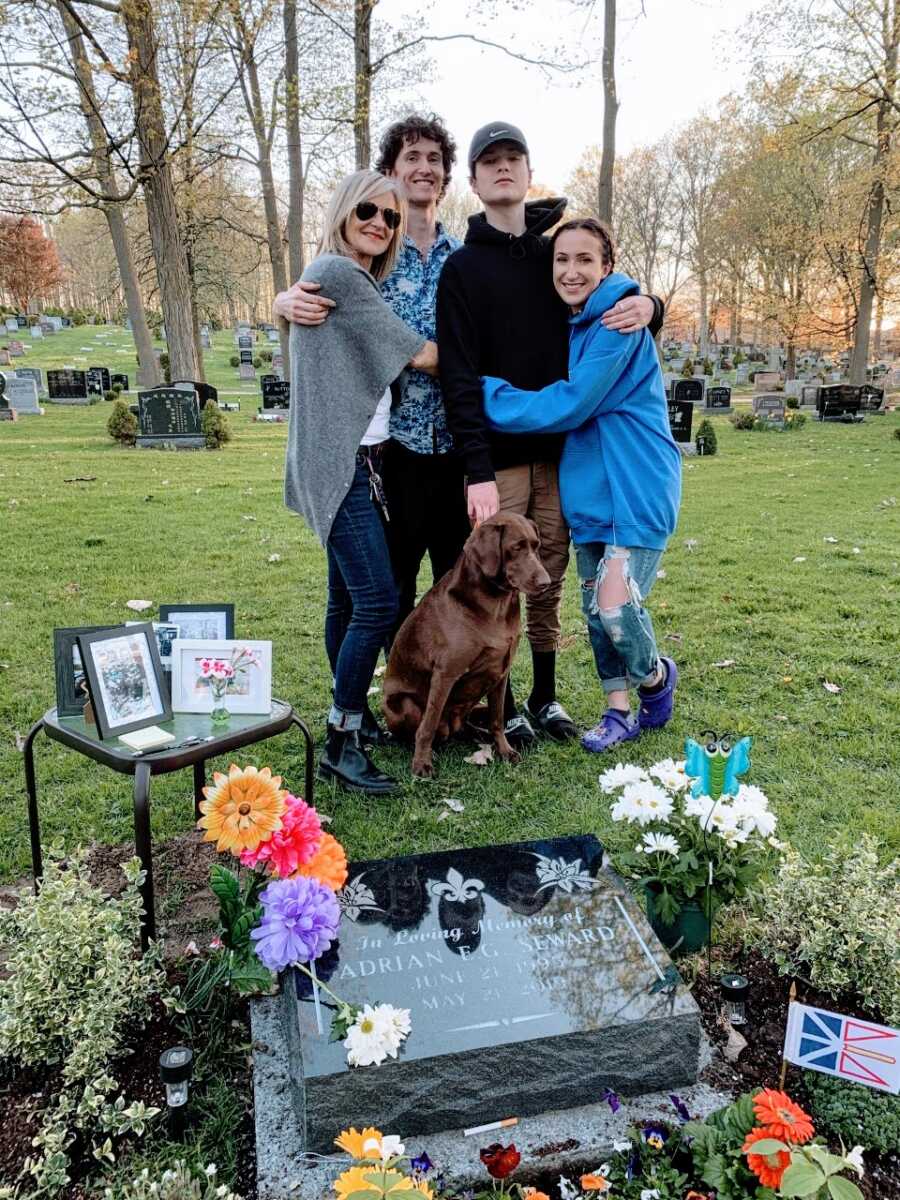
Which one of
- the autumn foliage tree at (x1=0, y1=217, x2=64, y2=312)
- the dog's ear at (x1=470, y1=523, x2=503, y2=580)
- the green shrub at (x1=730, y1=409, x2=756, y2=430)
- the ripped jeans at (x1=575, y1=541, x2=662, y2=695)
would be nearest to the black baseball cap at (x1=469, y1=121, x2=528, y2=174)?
the dog's ear at (x1=470, y1=523, x2=503, y2=580)

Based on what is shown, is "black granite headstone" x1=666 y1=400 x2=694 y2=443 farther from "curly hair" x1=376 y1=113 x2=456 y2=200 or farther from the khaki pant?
"curly hair" x1=376 y1=113 x2=456 y2=200

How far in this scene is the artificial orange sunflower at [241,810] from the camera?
2.19 m

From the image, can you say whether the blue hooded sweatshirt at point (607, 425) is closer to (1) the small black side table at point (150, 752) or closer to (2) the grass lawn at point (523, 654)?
(2) the grass lawn at point (523, 654)

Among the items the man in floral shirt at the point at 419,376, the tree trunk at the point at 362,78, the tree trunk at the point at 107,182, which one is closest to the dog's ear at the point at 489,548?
the man in floral shirt at the point at 419,376

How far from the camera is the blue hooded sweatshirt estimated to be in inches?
139

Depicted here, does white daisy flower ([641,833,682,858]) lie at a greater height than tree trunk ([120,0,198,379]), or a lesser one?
lesser

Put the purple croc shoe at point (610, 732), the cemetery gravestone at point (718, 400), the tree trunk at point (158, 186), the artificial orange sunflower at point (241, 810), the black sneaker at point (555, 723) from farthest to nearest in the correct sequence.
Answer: the cemetery gravestone at point (718, 400)
the tree trunk at point (158, 186)
the black sneaker at point (555, 723)
the purple croc shoe at point (610, 732)
the artificial orange sunflower at point (241, 810)

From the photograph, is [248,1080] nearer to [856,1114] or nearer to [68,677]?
[68,677]

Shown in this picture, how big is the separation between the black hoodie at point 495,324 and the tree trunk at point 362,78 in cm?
1546

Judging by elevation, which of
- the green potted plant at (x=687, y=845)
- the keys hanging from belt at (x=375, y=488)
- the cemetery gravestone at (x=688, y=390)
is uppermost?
the cemetery gravestone at (x=688, y=390)

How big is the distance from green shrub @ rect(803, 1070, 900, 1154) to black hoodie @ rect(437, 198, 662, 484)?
7.97 ft

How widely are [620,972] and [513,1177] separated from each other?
0.54 metres

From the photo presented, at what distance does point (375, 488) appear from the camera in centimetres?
351

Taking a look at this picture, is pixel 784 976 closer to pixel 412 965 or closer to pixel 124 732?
pixel 412 965
